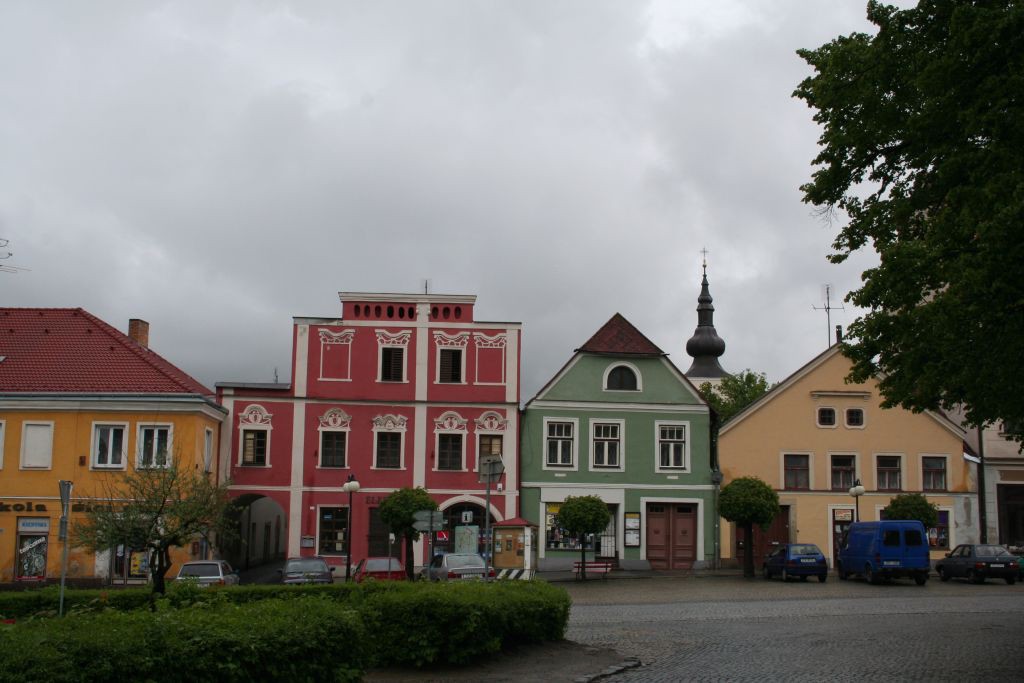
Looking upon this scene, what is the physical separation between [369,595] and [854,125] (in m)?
12.1

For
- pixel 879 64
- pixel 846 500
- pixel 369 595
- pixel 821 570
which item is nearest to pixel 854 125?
pixel 879 64

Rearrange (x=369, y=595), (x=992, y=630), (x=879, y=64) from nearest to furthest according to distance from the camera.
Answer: (x=369, y=595) → (x=879, y=64) → (x=992, y=630)

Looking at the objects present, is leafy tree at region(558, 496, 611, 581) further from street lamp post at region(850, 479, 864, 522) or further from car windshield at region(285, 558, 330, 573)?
car windshield at region(285, 558, 330, 573)

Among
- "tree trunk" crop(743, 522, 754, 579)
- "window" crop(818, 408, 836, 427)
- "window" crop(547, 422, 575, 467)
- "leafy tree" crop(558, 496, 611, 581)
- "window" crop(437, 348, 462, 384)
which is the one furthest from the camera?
"window" crop(818, 408, 836, 427)

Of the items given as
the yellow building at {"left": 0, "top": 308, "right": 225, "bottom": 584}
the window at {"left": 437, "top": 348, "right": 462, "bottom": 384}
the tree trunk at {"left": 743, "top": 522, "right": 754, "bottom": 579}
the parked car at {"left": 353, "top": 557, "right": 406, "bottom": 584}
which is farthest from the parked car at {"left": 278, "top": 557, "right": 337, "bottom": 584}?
the tree trunk at {"left": 743, "top": 522, "right": 754, "bottom": 579}

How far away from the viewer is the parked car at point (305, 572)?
30359mm

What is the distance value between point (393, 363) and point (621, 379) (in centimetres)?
963

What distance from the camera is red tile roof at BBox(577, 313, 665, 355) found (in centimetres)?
4541

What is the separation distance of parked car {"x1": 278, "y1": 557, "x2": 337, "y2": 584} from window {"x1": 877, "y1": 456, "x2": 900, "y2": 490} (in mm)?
25493

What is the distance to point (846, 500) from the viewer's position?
4559cm

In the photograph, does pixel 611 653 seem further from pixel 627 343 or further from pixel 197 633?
pixel 627 343

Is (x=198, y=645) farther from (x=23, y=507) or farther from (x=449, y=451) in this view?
(x=449, y=451)

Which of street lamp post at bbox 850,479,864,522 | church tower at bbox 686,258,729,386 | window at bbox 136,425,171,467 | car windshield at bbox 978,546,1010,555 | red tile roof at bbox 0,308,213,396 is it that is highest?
church tower at bbox 686,258,729,386

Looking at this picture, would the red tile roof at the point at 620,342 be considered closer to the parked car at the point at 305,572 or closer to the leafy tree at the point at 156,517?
the parked car at the point at 305,572
